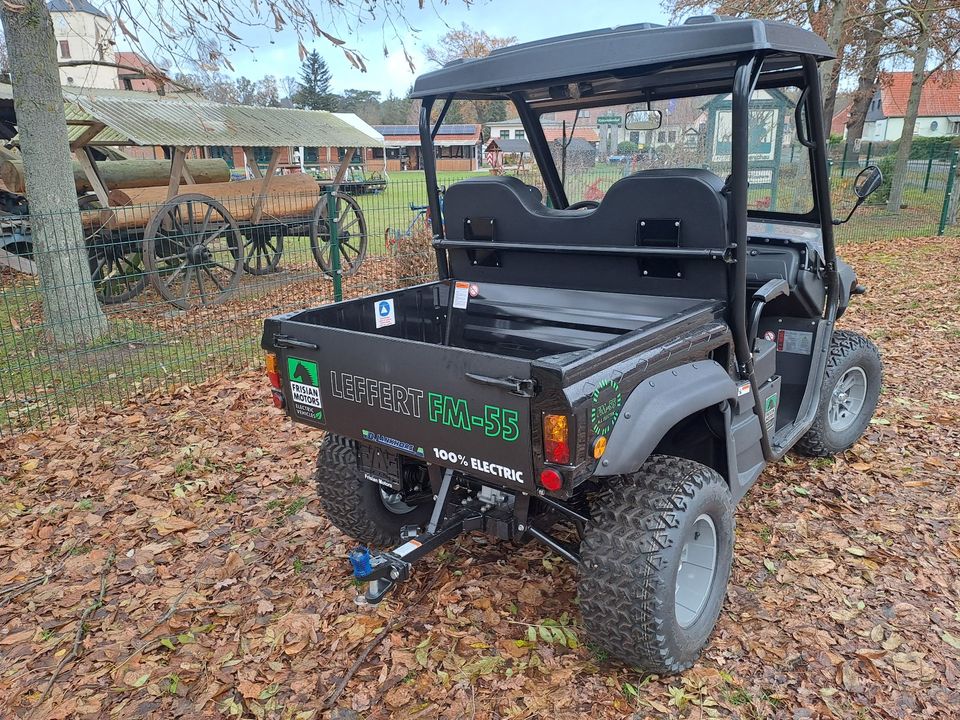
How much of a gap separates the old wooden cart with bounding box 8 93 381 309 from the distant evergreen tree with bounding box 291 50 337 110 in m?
42.8

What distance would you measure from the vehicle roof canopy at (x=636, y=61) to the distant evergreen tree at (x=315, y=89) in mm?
50375

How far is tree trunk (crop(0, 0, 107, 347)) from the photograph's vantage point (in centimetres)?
623

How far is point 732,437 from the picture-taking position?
292 centimetres

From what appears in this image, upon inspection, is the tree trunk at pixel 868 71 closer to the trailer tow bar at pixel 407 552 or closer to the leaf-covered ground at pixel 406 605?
the leaf-covered ground at pixel 406 605

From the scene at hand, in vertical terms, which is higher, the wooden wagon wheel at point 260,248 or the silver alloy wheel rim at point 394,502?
the wooden wagon wheel at point 260,248

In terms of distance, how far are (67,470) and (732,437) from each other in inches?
157

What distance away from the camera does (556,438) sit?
2.20 metres

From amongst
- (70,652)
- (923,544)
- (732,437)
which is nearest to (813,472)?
(923,544)

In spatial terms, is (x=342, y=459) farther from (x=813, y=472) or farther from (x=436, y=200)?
(x=813, y=472)

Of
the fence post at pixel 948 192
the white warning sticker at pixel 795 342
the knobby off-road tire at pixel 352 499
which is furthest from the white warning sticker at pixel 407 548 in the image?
the fence post at pixel 948 192

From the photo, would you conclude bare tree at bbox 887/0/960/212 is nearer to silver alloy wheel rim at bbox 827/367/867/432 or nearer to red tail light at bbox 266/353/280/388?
silver alloy wheel rim at bbox 827/367/867/432

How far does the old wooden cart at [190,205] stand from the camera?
8055 mm

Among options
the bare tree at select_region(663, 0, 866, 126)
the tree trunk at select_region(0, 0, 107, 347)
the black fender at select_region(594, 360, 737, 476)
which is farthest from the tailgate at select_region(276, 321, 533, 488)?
the bare tree at select_region(663, 0, 866, 126)

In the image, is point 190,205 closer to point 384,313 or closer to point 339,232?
point 339,232
